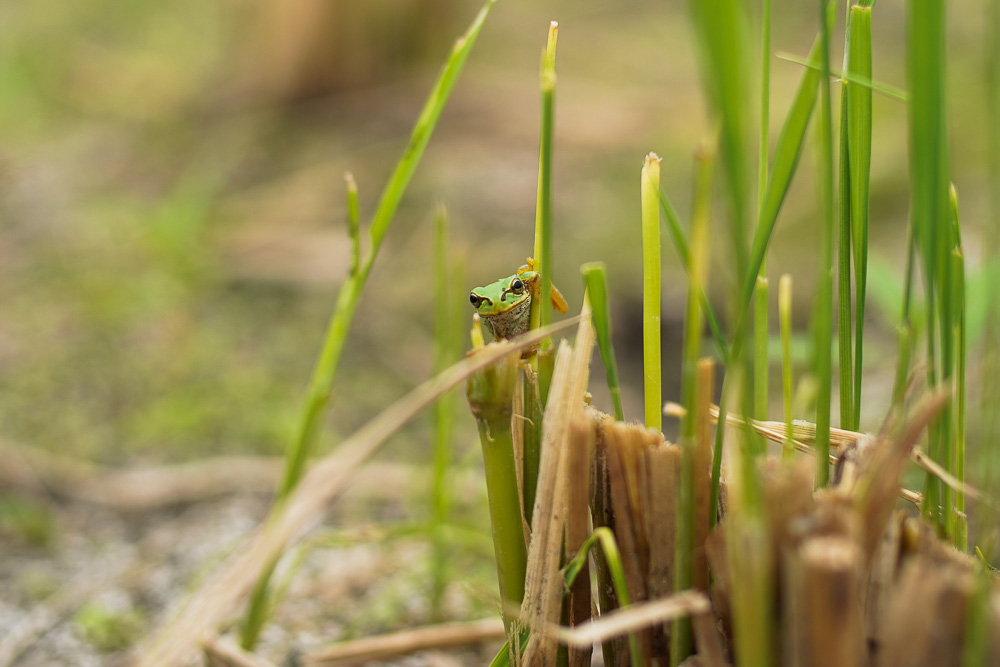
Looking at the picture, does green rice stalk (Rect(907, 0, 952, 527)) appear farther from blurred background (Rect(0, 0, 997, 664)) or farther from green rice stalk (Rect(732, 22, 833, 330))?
blurred background (Rect(0, 0, 997, 664))

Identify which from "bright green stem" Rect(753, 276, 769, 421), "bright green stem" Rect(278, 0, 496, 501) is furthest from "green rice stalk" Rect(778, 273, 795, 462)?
"bright green stem" Rect(278, 0, 496, 501)

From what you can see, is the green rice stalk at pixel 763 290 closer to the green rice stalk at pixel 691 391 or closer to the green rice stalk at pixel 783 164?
the green rice stalk at pixel 783 164

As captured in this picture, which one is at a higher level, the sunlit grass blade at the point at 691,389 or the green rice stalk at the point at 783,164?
the green rice stalk at the point at 783,164

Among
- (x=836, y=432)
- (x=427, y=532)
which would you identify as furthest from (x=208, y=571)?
(x=836, y=432)

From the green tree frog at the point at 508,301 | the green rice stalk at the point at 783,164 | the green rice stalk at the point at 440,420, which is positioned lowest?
the green rice stalk at the point at 440,420

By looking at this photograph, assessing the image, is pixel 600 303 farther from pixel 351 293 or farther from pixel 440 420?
pixel 440 420

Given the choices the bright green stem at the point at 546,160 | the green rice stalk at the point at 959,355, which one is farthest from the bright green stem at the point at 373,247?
the green rice stalk at the point at 959,355
